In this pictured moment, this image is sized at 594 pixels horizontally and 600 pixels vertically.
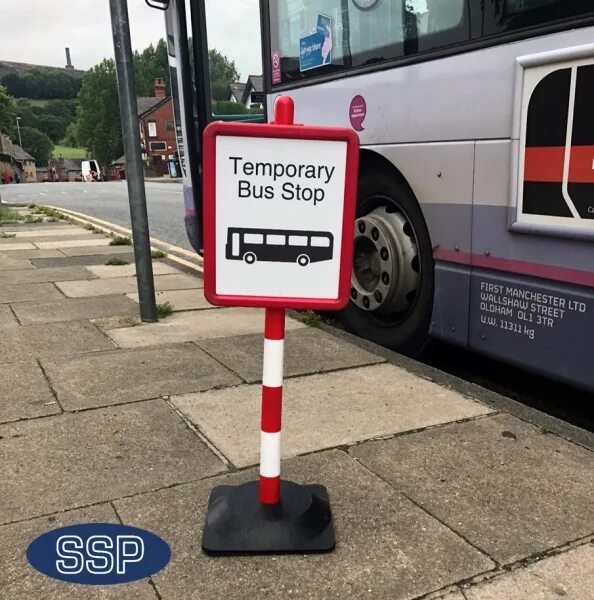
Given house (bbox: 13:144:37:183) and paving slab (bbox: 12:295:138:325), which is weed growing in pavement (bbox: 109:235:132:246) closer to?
paving slab (bbox: 12:295:138:325)

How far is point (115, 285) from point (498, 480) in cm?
507

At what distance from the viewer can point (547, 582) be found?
2121 mm

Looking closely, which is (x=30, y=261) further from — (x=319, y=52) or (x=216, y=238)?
(x=216, y=238)

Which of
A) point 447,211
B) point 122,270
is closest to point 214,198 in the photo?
point 447,211

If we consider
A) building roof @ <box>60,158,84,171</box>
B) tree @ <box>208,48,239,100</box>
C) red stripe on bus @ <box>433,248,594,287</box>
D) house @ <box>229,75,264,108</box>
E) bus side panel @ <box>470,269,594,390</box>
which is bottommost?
building roof @ <box>60,158,84,171</box>

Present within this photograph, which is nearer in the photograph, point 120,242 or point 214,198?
point 214,198

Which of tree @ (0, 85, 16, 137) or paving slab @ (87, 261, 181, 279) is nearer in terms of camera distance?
paving slab @ (87, 261, 181, 279)

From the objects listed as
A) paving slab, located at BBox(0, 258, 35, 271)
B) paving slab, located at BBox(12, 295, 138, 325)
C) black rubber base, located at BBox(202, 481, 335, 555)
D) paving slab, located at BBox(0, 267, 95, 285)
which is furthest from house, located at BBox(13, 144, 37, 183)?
black rubber base, located at BBox(202, 481, 335, 555)

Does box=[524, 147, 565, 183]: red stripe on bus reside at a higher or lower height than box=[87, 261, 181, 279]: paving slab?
higher

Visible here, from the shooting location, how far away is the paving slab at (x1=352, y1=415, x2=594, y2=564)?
2.40 m

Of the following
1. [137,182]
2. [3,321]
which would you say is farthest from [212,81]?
[3,321]

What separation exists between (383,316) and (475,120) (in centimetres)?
170

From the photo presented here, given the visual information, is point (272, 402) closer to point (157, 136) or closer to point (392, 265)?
point (392, 265)

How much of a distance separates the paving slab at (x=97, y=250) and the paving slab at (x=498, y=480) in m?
7.05
